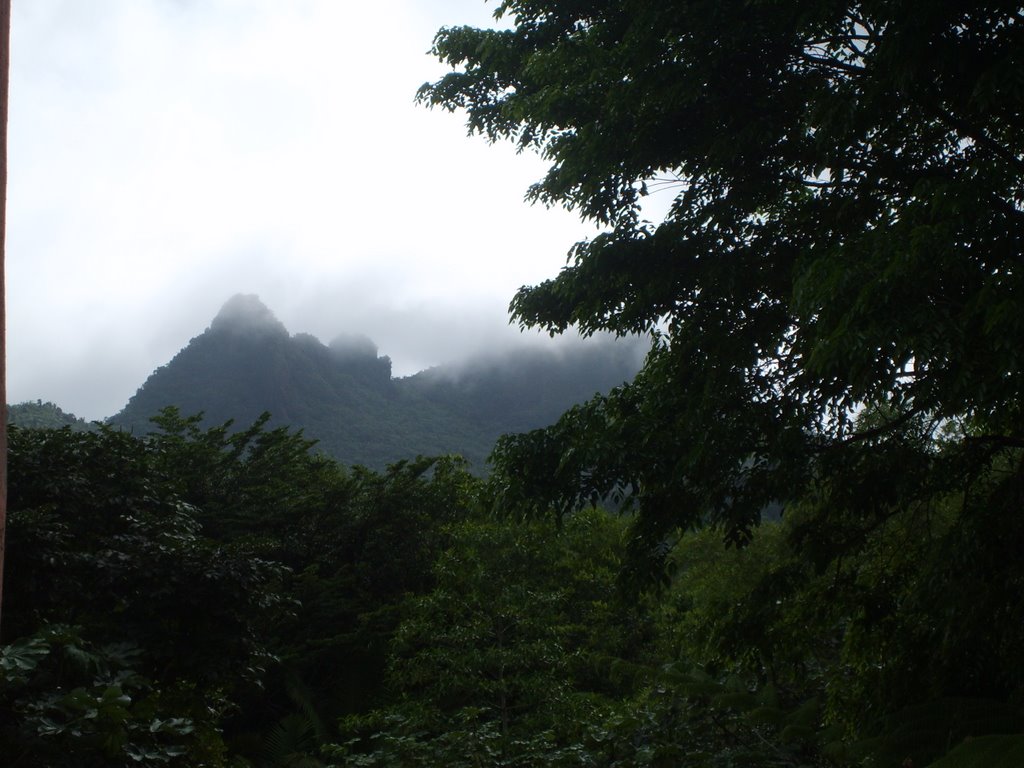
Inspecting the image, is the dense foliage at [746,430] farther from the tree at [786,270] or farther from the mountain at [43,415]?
the mountain at [43,415]

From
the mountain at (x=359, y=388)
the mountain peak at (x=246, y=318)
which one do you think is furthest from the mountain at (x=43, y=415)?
the mountain peak at (x=246, y=318)

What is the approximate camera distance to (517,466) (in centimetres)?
662

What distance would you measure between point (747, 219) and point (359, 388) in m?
52.7

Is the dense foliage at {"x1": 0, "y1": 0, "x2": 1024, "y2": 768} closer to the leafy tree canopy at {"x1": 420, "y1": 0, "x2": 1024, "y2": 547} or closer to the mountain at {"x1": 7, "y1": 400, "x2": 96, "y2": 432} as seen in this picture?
the leafy tree canopy at {"x1": 420, "y1": 0, "x2": 1024, "y2": 547}

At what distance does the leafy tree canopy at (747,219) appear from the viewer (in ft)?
16.4

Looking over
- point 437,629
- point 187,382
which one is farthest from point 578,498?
point 187,382

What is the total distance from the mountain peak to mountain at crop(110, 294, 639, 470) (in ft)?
0.24

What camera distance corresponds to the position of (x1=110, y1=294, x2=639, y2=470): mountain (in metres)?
49.8

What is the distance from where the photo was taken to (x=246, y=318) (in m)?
63.4

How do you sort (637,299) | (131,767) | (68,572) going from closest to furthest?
(131,767) → (637,299) → (68,572)

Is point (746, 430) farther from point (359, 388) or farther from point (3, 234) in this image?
point (359, 388)

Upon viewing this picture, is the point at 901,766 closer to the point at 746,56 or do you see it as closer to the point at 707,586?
the point at 746,56

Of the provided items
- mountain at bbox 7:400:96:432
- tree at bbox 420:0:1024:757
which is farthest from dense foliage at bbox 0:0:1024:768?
mountain at bbox 7:400:96:432

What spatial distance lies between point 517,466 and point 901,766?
312 centimetres
